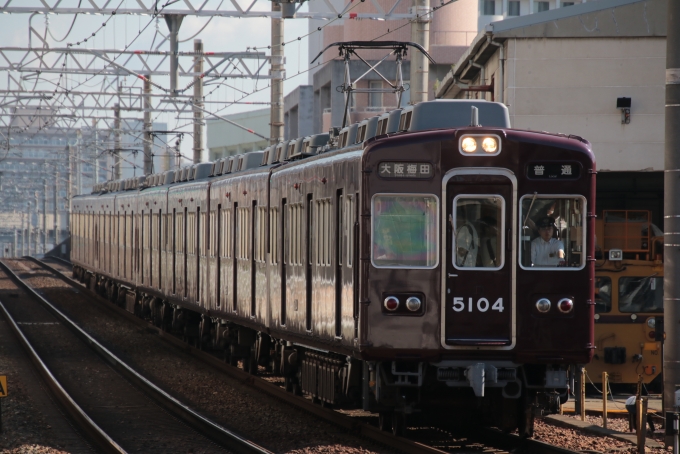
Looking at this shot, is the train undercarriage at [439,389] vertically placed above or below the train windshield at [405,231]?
below

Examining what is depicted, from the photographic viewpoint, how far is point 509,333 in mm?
9375

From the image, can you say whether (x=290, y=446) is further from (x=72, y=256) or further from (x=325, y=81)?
(x=325, y=81)

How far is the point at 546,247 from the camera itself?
9.46m

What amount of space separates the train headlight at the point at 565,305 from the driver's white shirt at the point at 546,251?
30 centimetres

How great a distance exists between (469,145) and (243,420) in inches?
166

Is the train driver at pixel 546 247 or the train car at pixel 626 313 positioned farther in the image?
the train car at pixel 626 313

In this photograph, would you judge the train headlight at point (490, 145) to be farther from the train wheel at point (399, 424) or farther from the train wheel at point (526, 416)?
the train wheel at point (399, 424)

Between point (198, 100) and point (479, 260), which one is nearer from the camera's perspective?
point (479, 260)

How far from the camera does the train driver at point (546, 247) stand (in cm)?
945

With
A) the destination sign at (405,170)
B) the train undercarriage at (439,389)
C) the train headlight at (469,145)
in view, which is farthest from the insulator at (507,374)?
the train headlight at (469,145)

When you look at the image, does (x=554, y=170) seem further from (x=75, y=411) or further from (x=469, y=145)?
(x=75, y=411)

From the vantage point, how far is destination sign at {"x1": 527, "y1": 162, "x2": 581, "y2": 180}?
31.1 feet

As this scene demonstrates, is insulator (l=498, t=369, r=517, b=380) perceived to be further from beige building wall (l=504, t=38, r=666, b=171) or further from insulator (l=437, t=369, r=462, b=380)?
beige building wall (l=504, t=38, r=666, b=171)

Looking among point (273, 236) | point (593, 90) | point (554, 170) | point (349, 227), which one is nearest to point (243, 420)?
point (273, 236)
